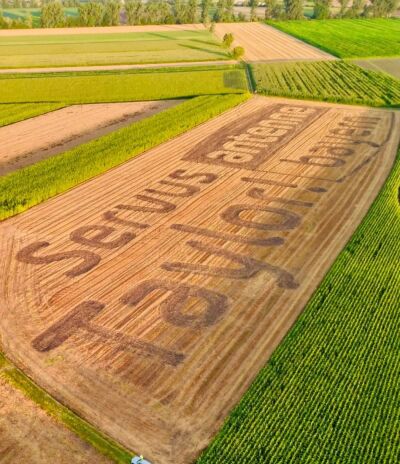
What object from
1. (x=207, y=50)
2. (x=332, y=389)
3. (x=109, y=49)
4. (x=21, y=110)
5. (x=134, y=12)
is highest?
(x=134, y=12)

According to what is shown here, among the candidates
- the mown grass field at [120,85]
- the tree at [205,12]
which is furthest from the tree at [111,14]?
the mown grass field at [120,85]

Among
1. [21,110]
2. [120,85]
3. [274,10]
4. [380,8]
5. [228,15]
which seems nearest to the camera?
[21,110]

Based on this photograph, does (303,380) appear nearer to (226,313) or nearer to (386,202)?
(226,313)

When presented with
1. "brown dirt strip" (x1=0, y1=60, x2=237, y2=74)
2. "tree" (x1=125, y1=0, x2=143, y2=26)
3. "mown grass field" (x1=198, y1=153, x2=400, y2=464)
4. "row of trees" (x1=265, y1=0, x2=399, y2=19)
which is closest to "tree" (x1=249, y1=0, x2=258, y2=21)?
"row of trees" (x1=265, y1=0, x2=399, y2=19)

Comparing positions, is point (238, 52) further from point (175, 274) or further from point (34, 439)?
point (34, 439)

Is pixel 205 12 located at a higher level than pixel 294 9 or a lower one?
lower

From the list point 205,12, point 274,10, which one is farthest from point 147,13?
point 274,10

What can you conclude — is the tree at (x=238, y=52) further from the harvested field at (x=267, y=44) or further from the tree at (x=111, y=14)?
the tree at (x=111, y=14)

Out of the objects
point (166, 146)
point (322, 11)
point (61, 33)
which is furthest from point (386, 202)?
point (322, 11)
